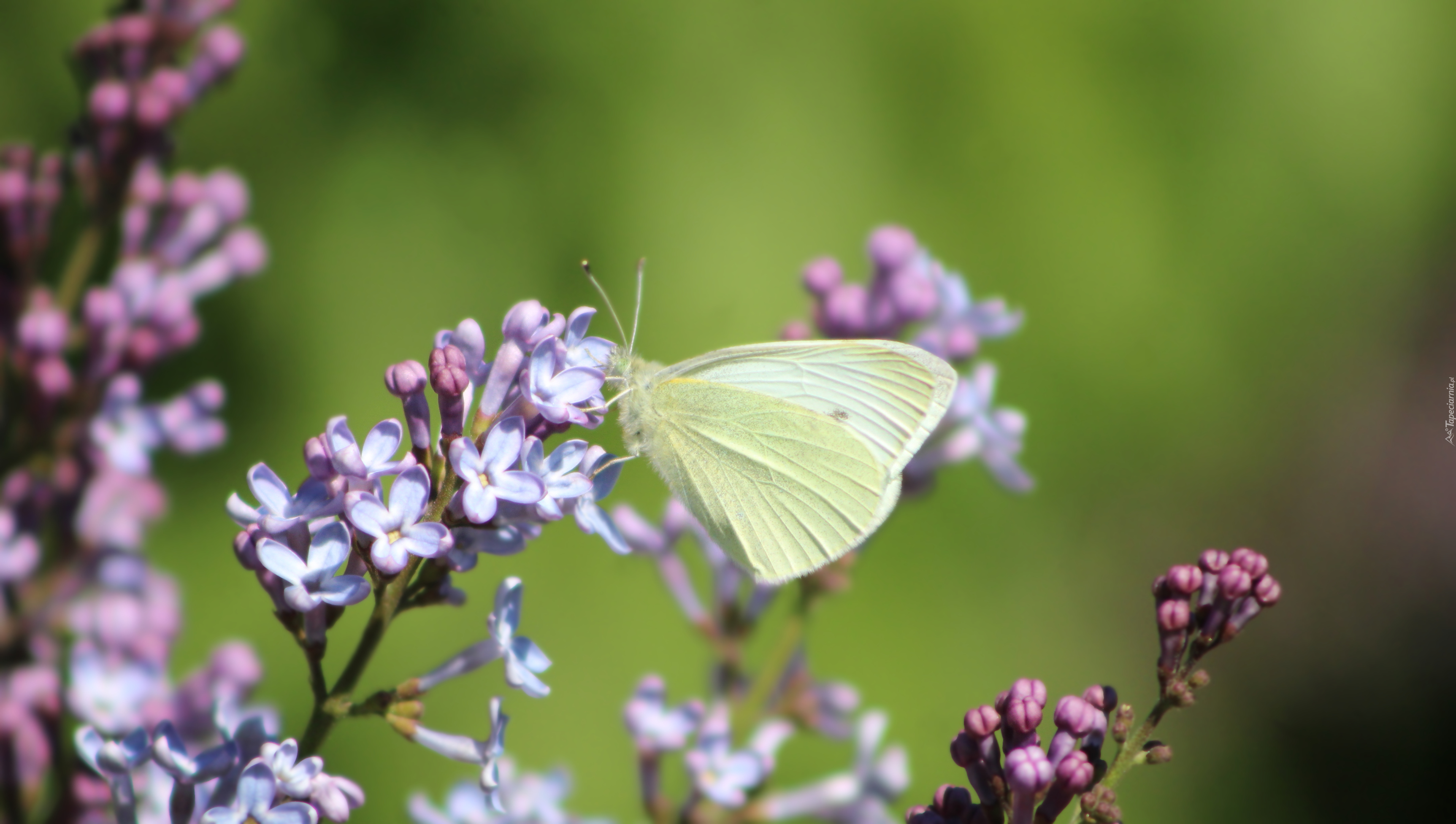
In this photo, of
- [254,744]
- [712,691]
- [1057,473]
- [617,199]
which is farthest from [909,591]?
[254,744]

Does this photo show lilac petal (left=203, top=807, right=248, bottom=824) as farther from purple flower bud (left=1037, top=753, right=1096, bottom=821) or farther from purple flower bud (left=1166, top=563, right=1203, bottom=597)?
purple flower bud (left=1166, top=563, right=1203, bottom=597)

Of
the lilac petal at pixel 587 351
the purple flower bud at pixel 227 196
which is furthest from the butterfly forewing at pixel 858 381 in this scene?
the purple flower bud at pixel 227 196

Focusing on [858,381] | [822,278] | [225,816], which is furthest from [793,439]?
[225,816]

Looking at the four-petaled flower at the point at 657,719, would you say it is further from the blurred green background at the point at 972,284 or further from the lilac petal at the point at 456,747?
the blurred green background at the point at 972,284

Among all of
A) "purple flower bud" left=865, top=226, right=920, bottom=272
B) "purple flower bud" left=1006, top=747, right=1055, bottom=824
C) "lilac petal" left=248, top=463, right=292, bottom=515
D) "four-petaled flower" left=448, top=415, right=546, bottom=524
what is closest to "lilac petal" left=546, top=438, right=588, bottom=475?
"four-petaled flower" left=448, top=415, right=546, bottom=524

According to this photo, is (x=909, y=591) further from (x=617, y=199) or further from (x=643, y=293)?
(x=617, y=199)
